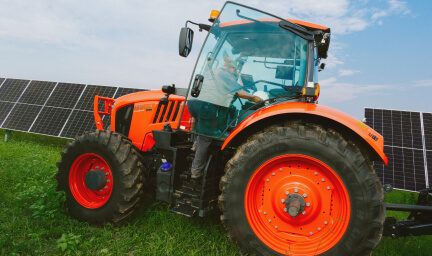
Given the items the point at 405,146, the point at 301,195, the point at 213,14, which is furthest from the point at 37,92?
the point at 405,146

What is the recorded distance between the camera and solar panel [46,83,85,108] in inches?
378

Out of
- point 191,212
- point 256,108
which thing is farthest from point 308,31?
point 191,212

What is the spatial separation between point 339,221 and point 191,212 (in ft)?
4.83

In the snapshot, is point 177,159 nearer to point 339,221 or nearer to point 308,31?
point 339,221

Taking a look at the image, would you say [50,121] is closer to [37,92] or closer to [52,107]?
[52,107]

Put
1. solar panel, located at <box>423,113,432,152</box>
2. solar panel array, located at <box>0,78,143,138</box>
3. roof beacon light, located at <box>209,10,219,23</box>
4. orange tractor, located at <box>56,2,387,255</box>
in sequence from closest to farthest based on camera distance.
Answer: orange tractor, located at <box>56,2,387,255</box>
roof beacon light, located at <box>209,10,219,23</box>
solar panel, located at <box>423,113,432,152</box>
solar panel array, located at <box>0,78,143,138</box>

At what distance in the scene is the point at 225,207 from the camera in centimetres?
278

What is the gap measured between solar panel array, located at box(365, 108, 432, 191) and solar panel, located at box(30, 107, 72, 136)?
29.0 feet

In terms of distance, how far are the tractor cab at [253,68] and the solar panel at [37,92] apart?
889 centimetres

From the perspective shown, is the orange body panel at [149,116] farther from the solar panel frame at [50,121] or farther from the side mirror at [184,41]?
the solar panel frame at [50,121]

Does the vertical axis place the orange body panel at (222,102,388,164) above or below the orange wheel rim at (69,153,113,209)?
above

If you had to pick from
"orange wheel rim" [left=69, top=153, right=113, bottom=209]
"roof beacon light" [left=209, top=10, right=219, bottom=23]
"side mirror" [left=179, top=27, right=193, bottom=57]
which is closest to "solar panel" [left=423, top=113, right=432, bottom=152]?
"roof beacon light" [left=209, top=10, right=219, bottom=23]

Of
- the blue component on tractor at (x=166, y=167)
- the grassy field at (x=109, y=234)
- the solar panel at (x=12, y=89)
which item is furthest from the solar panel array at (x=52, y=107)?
the blue component on tractor at (x=166, y=167)

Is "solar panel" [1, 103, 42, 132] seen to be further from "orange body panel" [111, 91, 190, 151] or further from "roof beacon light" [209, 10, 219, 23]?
"roof beacon light" [209, 10, 219, 23]
